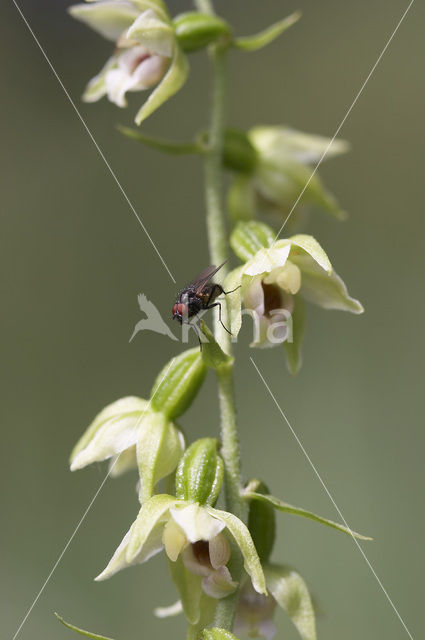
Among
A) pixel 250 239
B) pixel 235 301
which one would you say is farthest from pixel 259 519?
pixel 250 239

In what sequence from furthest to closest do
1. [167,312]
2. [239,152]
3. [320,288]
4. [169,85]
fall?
[167,312] → [239,152] → [169,85] → [320,288]

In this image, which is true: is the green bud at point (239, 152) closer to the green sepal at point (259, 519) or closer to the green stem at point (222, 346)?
the green stem at point (222, 346)

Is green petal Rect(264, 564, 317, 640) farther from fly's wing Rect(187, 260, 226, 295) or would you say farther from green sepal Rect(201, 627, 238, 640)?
fly's wing Rect(187, 260, 226, 295)

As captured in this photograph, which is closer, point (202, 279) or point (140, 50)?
point (202, 279)

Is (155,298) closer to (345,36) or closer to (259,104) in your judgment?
(259,104)

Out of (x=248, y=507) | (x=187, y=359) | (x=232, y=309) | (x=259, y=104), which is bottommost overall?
(x=259, y=104)

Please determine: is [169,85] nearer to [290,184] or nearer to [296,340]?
[290,184]

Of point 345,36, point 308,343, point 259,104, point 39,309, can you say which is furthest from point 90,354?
point 345,36
